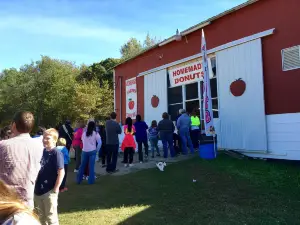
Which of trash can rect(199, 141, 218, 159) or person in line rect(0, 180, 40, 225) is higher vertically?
person in line rect(0, 180, 40, 225)

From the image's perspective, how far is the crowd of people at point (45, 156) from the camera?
1321 millimetres

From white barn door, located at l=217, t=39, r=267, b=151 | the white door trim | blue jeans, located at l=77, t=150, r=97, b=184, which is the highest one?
the white door trim

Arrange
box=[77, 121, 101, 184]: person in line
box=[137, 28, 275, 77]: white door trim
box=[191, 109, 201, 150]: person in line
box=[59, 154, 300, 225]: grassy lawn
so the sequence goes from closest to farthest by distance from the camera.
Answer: box=[59, 154, 300, 225]: grassy lawn → box=[77, 121, 101, 184]: person in line → box=[137, 28, 275, 77]: white door trim → box=[191, 109, 201, 150]: person in line

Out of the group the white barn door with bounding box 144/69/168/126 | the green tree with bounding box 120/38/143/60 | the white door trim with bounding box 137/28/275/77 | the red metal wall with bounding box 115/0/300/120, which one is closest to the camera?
the red metal wall with bounding box 115/0/300/120

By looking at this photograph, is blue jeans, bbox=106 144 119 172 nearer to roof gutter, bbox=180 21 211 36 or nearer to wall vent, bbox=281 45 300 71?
wall vent, bbox=281 45 300 71

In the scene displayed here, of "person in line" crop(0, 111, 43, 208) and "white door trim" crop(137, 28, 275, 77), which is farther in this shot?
"white door trim" crop(137, 28, 275, 77)

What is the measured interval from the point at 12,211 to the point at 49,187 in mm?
2950

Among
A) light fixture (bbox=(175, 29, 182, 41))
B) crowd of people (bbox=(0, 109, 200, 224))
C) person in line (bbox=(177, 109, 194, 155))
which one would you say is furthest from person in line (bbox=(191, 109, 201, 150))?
light fixture (bbox=(175, 29, 182, 41))

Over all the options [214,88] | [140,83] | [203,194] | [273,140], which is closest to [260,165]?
[273,140]

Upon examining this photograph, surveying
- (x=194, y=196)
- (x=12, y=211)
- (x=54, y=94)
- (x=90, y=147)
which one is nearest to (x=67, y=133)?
(x=90, y=147)

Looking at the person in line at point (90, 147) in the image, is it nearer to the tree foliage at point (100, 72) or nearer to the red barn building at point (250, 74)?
the red barn building at point (250, 74)

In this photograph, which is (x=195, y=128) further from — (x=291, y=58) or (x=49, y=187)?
(x=49, y=187)

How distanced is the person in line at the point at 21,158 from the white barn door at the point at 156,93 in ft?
36.4

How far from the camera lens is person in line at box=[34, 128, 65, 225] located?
3951 mm
